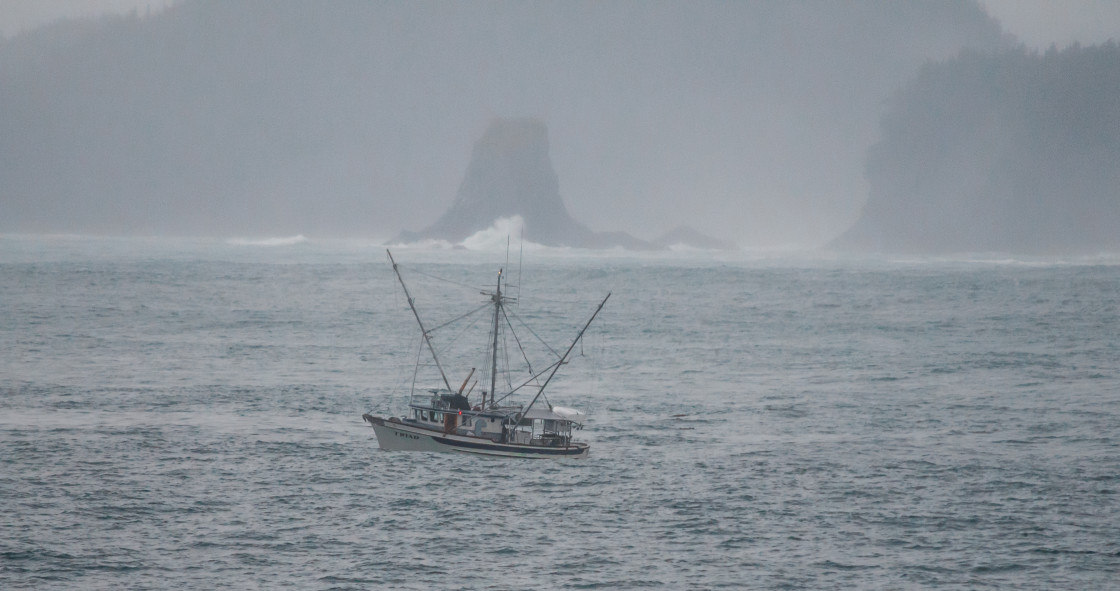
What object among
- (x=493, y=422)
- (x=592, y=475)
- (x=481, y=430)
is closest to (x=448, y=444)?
(x=481, y=430)

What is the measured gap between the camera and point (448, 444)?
192 feet

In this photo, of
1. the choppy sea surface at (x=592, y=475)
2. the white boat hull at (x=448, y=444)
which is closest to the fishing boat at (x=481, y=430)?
the white boat hull at (x=448, y=444)

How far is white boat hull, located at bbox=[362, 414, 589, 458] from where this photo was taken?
190 feet

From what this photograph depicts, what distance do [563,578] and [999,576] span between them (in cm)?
1554

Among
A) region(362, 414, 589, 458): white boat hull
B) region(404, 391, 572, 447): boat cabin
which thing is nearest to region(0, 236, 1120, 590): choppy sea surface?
region(362, 414, 589, 458): white boat hull

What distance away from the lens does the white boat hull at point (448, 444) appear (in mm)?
57781

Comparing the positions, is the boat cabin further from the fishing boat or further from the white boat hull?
the white boat hull

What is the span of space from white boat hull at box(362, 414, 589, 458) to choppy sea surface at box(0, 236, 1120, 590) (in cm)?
82

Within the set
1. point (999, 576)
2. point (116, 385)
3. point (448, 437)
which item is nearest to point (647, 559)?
point (999, 576)

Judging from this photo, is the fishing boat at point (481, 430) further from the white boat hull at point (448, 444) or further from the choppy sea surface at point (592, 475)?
the choppy sea surface at point (592, 475)

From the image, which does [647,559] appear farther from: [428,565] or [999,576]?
[999,576]

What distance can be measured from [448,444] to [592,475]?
804cm

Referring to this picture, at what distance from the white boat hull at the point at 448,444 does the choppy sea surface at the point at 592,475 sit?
2.70ft

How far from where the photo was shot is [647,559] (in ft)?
141
